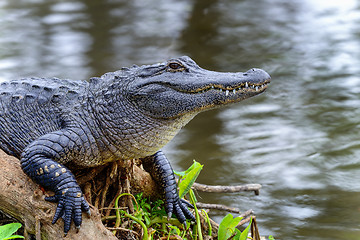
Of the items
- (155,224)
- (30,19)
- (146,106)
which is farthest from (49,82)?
(30,19)

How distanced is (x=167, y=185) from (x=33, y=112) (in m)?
1.05

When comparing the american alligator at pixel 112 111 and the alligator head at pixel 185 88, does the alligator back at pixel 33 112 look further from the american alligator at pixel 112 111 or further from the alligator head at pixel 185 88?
the alligator head at pixel 185 88

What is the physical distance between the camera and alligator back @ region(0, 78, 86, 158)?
320cm

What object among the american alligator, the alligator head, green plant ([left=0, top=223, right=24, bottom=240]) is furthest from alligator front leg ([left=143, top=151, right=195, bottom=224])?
green plant ([left=0, top=223, right=24, bottom=240])

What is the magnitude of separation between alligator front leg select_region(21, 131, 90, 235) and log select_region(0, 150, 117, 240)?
0.04 m

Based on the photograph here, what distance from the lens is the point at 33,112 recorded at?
3248 mm

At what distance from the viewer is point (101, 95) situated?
322cm

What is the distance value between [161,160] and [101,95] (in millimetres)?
665

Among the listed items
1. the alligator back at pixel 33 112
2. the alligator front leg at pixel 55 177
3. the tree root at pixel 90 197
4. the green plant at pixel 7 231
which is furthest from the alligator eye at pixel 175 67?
the green plant at pixel 7 231

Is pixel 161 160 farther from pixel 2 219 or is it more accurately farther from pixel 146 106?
pixel 2 219

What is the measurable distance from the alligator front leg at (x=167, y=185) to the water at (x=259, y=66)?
2140 millimetres

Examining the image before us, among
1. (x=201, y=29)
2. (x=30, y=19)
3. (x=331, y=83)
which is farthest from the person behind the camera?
(x=30, y=19)

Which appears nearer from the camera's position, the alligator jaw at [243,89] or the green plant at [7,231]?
the green plant at [7,231]

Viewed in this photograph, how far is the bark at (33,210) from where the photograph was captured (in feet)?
9.04
